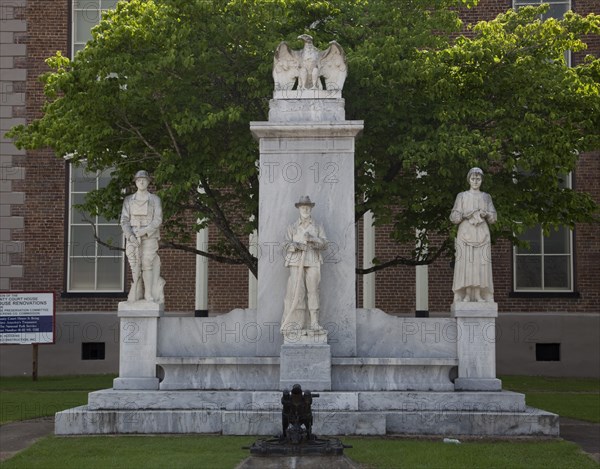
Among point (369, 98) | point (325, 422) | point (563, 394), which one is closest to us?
point (325, 422)

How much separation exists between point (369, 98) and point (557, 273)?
9.72 meters

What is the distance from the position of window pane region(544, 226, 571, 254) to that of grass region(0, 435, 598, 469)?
12.7 metres

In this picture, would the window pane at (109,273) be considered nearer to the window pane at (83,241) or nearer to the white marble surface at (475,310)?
the window pane at (83,241)

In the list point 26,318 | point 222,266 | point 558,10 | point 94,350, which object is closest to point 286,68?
point 222,266

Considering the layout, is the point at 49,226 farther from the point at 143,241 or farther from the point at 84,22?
the point at 143,241

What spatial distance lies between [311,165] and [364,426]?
4.17 metres

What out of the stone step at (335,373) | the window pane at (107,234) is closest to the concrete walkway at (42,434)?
the stone step at (335,373)

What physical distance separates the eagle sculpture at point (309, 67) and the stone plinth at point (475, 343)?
4.03m

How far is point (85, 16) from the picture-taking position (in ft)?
82.6

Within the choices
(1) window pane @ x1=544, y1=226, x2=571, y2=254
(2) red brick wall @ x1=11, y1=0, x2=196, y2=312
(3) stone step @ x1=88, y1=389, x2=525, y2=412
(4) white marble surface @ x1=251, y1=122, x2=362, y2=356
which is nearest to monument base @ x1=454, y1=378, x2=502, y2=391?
(3) stone step @ x1=88, y1=389, x2=525, y2=412

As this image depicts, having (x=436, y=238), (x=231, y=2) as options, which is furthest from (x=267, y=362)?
(x=436, y=238)

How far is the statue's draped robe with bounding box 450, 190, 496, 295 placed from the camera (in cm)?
1427

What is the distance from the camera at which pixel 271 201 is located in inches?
583

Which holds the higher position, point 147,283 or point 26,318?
point 147,283
